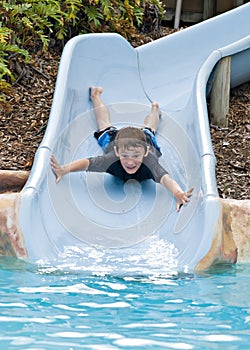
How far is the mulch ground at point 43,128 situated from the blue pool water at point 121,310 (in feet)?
5.03

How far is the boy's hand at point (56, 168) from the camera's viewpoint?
4.54 metres

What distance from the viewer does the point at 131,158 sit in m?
4.70

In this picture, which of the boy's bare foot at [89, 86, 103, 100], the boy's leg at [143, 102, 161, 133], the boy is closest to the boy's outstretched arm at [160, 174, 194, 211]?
the boy

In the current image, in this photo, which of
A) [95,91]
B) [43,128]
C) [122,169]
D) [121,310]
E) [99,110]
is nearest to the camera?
[121,310]

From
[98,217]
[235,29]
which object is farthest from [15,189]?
[235,29]

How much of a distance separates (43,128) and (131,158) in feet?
4.54

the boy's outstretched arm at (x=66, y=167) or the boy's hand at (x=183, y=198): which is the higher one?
the boy's outstretched arm at (x=66, y=167)

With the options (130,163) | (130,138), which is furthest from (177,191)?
(130,138)

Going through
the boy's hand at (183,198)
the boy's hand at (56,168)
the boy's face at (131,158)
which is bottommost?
the boy's hand at (183,198)

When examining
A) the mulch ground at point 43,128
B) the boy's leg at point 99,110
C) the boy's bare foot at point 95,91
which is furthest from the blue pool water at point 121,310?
the boy's bare foot at point 95,91

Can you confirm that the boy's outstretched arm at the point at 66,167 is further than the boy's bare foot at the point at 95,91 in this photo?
No

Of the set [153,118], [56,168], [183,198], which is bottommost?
[183,198]

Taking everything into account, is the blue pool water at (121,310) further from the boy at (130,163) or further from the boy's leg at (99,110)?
the boy's leg at (99,110)

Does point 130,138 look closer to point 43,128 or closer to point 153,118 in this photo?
point 153,118
